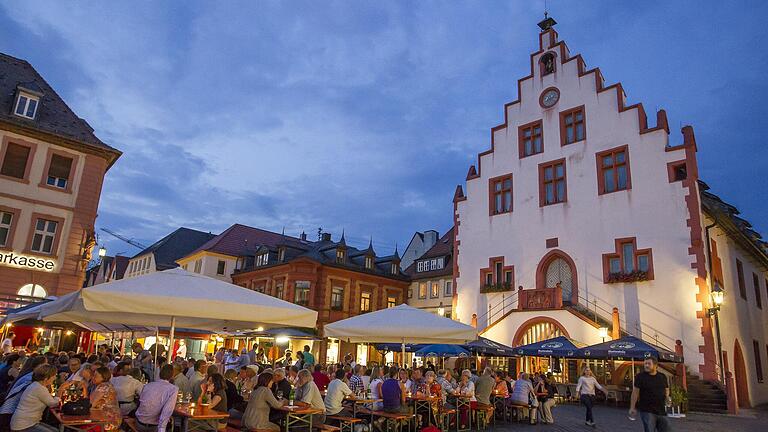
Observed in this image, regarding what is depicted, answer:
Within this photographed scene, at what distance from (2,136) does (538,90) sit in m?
25.8

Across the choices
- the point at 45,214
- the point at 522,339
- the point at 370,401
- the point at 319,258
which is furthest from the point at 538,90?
the point at 45,214

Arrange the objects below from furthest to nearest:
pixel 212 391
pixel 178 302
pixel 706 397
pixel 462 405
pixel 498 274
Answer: pixel 498 274 → pixel 706 397 → pixel 462 405 → pixel 212 391 → pixel 178 302

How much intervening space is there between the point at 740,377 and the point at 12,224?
3291 centimetres

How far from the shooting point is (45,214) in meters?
23.8

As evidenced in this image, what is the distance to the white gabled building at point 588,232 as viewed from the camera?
865 inches

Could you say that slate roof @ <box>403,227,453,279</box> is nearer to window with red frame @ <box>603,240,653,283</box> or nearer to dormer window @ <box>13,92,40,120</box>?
window with red frame @ <box>603,240,653,283</box>

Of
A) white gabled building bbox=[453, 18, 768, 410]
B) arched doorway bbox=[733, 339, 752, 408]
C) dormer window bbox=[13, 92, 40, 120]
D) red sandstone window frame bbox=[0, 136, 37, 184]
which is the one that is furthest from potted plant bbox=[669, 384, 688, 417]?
dormer window bbox=[13, 92, 40, 120]

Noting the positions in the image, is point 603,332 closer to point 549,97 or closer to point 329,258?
point 549,97

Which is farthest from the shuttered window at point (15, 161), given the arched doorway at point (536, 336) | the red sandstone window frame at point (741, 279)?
the red sandstone window frame at point (741, 279)

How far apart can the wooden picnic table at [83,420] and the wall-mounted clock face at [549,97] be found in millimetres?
25732

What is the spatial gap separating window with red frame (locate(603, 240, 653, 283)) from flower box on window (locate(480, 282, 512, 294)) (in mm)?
5004

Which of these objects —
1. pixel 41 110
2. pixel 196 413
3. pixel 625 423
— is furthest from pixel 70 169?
pixel 625 423

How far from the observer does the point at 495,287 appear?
1084 inches

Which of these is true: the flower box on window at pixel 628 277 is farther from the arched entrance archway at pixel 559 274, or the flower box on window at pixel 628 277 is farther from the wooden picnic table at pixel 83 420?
the wooden picnic table at pixel 83 420
